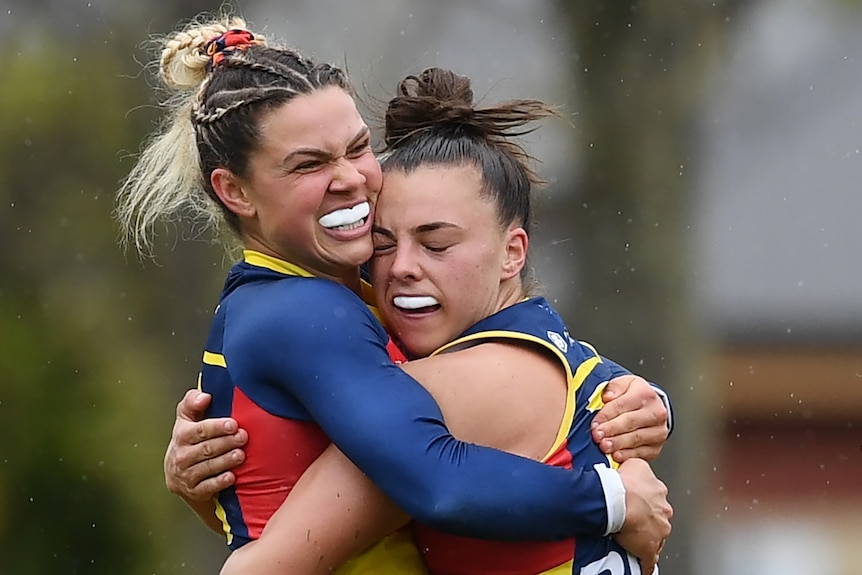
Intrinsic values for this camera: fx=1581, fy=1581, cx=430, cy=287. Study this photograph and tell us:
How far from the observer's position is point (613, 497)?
287 cm

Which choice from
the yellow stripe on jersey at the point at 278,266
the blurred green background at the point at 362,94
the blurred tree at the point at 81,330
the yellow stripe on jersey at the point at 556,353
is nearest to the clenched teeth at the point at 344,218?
the yellow stripe on jersey at the point at 278,266

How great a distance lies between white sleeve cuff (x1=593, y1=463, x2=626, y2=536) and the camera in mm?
2863

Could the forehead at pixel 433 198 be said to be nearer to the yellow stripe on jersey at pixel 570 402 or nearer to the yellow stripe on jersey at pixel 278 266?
the yellow stripe on jersey at pixel 278 266

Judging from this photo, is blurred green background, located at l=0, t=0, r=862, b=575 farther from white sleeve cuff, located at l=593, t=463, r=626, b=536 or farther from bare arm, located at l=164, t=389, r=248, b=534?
white sleeve cuff, located at l=593, t=463, r=626, b=536

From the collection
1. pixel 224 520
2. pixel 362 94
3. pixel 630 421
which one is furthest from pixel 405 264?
pixel 362 94

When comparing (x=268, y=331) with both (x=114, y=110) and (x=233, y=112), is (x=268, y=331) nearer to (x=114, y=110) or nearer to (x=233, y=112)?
(x=233, y=112)

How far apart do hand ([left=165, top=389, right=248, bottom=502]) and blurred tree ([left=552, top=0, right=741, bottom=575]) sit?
5.88m

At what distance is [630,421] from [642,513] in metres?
0.19

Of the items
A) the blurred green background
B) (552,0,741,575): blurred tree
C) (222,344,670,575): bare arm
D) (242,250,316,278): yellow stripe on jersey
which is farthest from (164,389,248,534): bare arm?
(552,0,741,575): blurred tree

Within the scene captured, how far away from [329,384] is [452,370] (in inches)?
9.3

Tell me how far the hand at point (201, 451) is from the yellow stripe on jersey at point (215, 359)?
0.24 feet

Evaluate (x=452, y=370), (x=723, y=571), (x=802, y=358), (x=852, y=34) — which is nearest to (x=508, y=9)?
(x=852, y=34)

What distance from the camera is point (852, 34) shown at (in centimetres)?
1127

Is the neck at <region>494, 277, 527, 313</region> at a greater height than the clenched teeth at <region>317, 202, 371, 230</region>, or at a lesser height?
lesser
